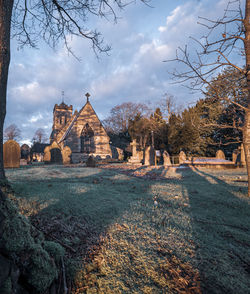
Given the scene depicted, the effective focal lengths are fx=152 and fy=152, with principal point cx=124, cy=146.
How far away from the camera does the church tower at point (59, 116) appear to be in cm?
4481

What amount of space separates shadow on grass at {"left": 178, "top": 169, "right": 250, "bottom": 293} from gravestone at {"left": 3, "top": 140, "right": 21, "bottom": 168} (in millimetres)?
11790

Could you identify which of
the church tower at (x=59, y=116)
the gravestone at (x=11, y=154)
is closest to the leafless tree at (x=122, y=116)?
the church tower at (x=59, y=116)

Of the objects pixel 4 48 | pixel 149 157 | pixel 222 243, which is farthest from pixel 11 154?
pixel 222 243

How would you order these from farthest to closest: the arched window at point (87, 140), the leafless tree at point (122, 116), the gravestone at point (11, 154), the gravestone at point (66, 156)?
the leafless tree at point (122, 116)
the arched window at point (87, 140)
the gravestone at point (66, 156)
the gravestone at point (11, 154)

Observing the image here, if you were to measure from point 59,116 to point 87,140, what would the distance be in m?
27.8

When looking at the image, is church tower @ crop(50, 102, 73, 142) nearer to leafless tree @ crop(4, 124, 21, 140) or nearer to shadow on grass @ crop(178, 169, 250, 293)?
leafless tree @ crop(4, 124, 21, 140)

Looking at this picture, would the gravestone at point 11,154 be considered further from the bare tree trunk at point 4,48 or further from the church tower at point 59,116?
the church tower at point 59,116

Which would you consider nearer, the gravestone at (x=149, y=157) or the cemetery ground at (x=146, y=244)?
the cemetery ground at (x=146, y=244)

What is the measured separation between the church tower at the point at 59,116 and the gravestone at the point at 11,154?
35678 millimetres

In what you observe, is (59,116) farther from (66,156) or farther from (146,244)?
(146,244)

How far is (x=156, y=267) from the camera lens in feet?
4.77

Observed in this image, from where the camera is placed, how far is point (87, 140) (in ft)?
76.4

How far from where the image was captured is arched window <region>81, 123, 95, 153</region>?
22.8 metres

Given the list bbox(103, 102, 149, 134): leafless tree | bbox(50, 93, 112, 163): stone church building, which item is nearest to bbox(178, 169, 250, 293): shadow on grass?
bbox(50, 93, 112, 163): stone church building
